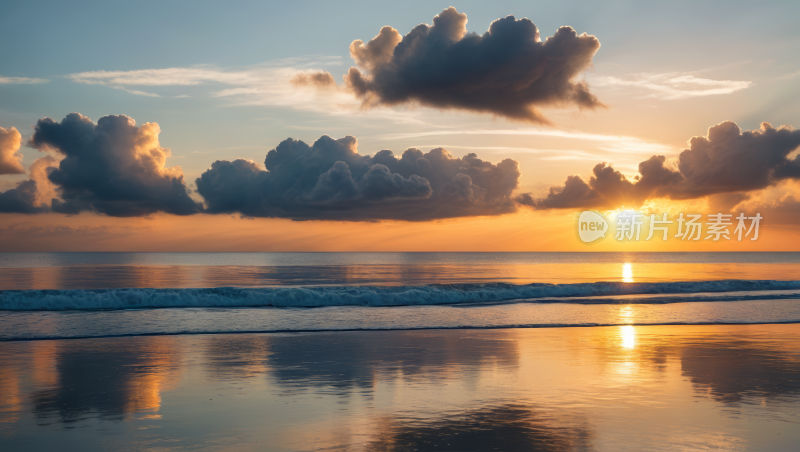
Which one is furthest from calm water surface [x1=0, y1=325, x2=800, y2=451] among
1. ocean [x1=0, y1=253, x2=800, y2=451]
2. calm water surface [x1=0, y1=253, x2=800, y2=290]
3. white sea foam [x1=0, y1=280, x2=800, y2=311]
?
calm water surface [x1=0, y1=253, x2=800, y2=290]

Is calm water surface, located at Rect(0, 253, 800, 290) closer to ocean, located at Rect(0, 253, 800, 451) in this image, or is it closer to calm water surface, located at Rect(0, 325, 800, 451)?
ocean, located at Rect(0, 253, 800, 451)

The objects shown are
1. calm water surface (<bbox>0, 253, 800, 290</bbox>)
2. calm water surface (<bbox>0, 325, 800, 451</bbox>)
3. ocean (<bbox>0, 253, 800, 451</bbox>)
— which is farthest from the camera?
calm water surface (<bbox>0, 253, 800, 290</bbox>)

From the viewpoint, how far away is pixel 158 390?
1244cm

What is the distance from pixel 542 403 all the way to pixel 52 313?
28401mm

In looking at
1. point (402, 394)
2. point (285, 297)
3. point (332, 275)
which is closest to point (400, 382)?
point (402, 394)

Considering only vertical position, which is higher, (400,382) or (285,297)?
Answer: (400,382)

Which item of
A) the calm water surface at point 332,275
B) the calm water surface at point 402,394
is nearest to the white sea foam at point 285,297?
the calm water surface at point 402,394

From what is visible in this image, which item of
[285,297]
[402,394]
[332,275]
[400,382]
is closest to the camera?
[402,394]

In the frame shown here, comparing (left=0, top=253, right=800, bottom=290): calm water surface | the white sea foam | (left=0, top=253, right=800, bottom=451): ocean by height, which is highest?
(left=0, top=253, right=800, bottom=451): ocean

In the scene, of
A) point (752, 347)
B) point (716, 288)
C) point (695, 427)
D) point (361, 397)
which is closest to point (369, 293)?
point (752, 347)

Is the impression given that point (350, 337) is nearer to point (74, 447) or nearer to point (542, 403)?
point (542, 403)

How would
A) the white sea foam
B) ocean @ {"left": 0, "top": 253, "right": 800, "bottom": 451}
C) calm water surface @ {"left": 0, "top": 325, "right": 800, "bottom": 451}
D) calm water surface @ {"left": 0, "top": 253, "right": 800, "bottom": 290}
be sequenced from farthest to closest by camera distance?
1. calm water surface @ {"left": 0, "top": 253, "right": 800, "bottom": 290}
2. the white sea foam
3. ocean @ {"left": 0, "top": 253, "right": 800, "bottom": 451}
4. calm water surface @ {"left": 0, "top": 325, "right": 800, "bottom": 451}

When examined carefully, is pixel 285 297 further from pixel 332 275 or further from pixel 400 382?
pixel 332 275

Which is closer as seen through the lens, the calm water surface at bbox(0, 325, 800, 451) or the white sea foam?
the calm water surface at bbox(0, 325, 800, 451)
